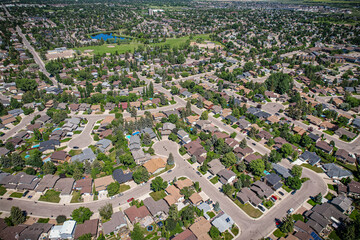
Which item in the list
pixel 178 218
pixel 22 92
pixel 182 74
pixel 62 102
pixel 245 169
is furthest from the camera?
pixel 182 74

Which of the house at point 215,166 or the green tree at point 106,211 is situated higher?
the green tree at point 106,211

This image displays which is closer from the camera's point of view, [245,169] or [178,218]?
[178,218]

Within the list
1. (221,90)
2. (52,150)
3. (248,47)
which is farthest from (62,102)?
(248,47)

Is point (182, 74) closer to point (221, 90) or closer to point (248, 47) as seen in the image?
point (221, 90)

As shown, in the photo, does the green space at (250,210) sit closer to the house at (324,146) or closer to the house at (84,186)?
the house at (324,146)

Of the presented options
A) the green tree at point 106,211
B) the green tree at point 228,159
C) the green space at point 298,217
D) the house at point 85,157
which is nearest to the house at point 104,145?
the house at point 85,157
